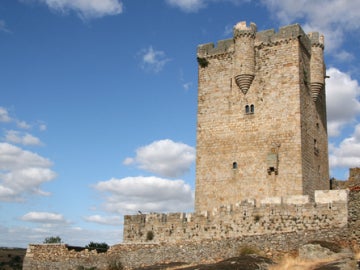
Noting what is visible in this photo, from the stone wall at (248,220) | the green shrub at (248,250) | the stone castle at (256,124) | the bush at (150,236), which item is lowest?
the green shrub at (248,250)

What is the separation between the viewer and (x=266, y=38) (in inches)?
960

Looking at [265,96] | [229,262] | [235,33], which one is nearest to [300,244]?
[229,262]

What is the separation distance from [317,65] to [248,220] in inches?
393

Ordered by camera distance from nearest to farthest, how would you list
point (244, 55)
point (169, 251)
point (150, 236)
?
point (169, 251) → point (150, 236) → point (244, 55)

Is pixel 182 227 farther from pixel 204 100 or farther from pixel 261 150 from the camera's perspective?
pixel 204 100

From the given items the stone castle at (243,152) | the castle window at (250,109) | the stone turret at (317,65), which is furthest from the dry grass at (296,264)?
the stone turret at (317,65)

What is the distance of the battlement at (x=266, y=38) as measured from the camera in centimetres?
A: 2384

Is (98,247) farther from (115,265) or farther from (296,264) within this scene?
(296,264)

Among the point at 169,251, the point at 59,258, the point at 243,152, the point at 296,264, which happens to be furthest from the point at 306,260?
the point at 59,258

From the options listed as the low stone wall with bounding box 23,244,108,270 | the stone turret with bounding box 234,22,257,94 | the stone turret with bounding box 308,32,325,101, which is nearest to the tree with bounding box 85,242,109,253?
the low stone wall with bounding box 23,244,108,270

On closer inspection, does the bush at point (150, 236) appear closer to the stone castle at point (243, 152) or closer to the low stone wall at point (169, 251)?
the stone castle at point (243, 152)

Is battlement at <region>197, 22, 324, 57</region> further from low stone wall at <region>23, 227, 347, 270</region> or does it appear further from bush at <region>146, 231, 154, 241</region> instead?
low stone wall at <region>23, 227, 347, 270</region>

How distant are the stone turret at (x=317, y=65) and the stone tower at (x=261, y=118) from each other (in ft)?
0.16

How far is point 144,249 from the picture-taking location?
2081 centimetres
